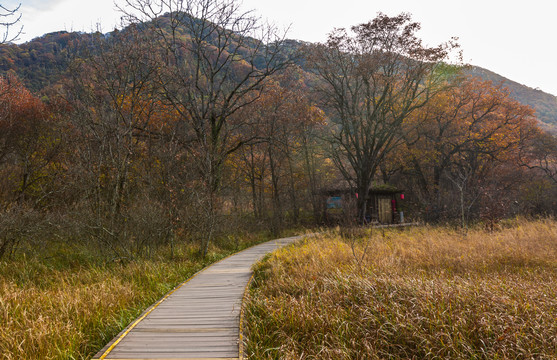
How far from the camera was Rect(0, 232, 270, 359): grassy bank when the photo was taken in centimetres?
384

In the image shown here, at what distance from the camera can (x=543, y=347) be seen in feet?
10.5

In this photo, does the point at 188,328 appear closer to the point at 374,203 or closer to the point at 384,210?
the point at 374,203


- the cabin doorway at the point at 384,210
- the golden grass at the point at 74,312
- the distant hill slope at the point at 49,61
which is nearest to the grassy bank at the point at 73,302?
the golden grass at the point at 74,312

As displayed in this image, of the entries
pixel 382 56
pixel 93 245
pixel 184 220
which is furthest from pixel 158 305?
pixel 382 56

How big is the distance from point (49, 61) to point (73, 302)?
9589 mm

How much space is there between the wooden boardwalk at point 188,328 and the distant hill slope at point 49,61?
4.62 m

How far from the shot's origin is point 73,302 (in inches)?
193

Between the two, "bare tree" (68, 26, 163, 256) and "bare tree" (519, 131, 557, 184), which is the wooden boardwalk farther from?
"bare tree" (519, 131, 557, 184)

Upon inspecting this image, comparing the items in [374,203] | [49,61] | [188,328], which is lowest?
[374,203]

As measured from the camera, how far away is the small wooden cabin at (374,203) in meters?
21.4

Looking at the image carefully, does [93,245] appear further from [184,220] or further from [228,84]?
[228,84]

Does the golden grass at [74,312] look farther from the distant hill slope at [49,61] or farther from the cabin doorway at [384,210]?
the cabin doorway at [384,210]

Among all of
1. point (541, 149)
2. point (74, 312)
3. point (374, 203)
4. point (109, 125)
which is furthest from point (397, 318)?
point (541, 149)

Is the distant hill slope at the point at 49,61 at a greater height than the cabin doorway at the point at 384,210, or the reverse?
the distant hill slope at the point at 49,61
